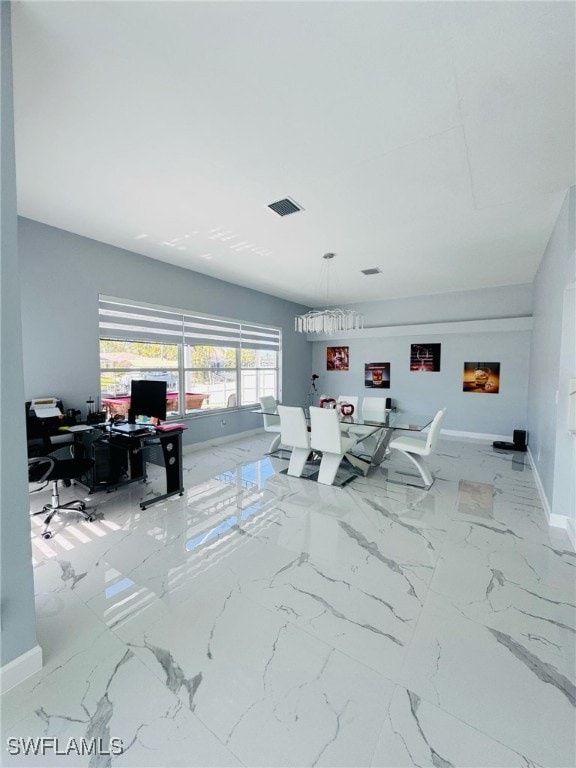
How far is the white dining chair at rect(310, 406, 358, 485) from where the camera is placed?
3707mm

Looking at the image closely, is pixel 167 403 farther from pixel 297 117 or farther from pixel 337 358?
pixel 337 358

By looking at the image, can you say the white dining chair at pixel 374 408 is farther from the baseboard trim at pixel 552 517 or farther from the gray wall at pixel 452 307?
the gray wall at pixel 452 307

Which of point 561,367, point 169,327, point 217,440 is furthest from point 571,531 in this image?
point 169,327

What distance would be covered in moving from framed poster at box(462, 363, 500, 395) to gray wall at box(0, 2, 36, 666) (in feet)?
22.7

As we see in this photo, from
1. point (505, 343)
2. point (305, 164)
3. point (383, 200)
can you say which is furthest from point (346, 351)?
point (305, 164)

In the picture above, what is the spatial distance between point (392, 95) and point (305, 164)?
786mm

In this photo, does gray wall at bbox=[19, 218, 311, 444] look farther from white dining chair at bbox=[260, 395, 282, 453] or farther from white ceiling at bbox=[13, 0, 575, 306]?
white dining chair at bbox=[260, 395, 282, 453]

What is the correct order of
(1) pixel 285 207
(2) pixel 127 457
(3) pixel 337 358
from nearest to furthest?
(1) pixel 285 207, (2) pixel 127 457, (3) pixel 337 358

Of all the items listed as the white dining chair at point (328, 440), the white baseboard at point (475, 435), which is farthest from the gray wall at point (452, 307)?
the white dining chair at point (328, 440)

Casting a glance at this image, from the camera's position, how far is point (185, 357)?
530 centimetres

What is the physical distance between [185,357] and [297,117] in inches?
156

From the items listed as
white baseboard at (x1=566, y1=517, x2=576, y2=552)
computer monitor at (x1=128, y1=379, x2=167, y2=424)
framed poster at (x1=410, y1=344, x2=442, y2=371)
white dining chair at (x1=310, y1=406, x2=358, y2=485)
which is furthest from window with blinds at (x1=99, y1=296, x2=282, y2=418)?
white baseboard at (x1=566, y1=517, x2=576, y2=552)

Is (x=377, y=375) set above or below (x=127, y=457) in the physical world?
above

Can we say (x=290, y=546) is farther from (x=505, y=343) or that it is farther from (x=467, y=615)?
(x=505, y=343)
